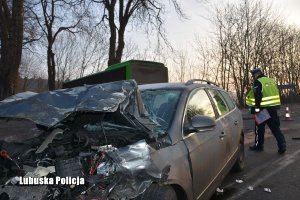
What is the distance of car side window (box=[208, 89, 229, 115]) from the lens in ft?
20.5

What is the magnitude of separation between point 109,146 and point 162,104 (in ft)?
4.61

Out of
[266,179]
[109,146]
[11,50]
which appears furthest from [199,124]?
[11,50]

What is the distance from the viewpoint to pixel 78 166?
3.44 meters

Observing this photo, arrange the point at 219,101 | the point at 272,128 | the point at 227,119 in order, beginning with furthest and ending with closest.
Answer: the point at 272,128
the point at 219,101
the point at 227,119

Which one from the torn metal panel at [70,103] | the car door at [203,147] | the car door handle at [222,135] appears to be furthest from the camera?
the car door handle at [222,135]

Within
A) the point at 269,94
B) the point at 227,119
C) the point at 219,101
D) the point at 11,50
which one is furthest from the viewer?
the point at 11,50

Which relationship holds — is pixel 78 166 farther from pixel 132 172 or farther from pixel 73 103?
pixel 73 103

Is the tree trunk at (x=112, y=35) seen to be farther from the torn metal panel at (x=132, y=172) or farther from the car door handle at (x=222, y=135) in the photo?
the torn metal panel at (x=132, y=172)

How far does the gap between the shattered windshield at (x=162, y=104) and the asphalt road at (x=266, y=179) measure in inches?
68.3

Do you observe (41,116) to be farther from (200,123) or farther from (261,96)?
(261,96)

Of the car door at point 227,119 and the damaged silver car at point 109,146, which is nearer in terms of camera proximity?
the damaged silver car at point 109,146

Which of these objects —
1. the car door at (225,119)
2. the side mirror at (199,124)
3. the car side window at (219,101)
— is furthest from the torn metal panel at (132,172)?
the car side window at (219,101)

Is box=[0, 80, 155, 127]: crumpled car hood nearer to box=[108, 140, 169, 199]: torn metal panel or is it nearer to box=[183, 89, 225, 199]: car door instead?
box=[108, 140, 169, 199]: torn metal panel

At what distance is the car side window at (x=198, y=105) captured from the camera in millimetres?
4931
